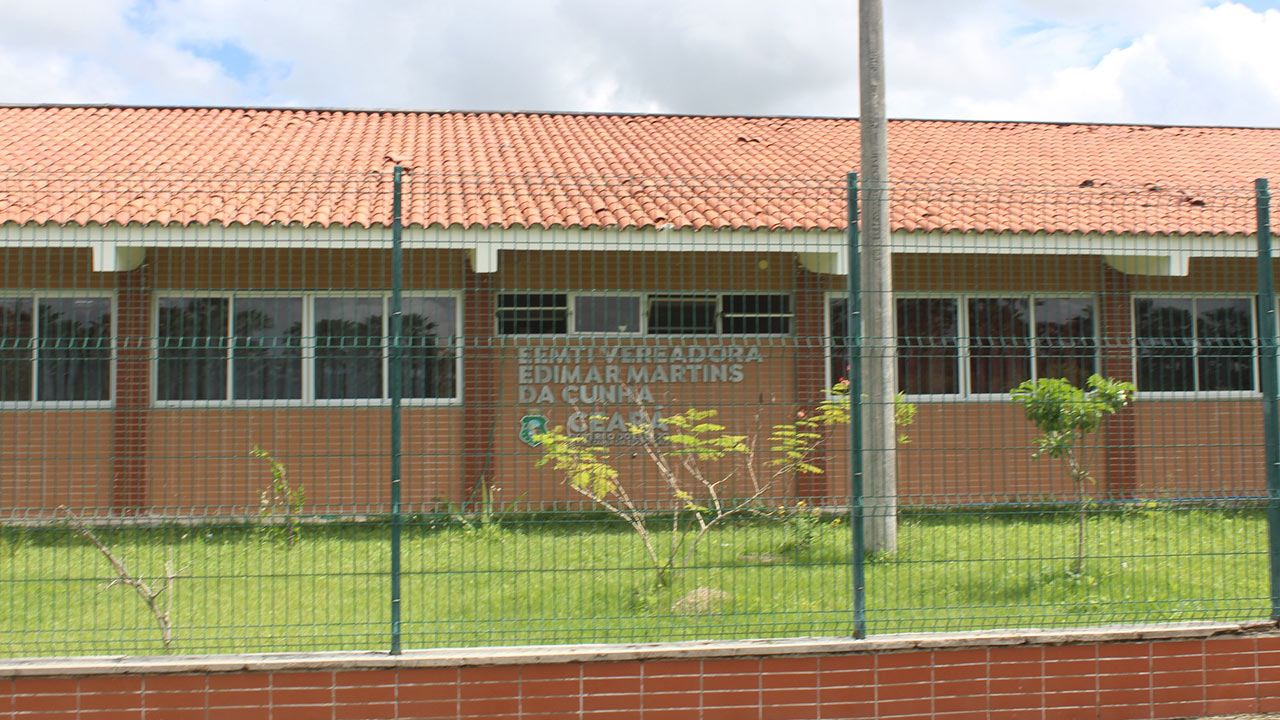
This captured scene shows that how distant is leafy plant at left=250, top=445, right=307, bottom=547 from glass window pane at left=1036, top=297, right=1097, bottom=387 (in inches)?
136

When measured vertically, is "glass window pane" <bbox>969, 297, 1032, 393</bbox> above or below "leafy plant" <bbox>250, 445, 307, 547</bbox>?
above

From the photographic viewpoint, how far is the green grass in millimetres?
4336

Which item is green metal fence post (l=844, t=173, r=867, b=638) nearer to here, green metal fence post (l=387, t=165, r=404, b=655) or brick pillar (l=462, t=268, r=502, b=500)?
brick pillar (l=462, t=268, r=502, b=500)

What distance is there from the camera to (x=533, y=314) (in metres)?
6.59

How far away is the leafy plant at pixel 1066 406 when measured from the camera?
5339 mm

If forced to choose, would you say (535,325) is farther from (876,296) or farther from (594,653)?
(594,653)

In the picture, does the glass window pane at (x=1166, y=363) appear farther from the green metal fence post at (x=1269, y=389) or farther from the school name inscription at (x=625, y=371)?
the school name inscription at (x=625, y=371)

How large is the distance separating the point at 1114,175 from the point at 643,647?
388 inches

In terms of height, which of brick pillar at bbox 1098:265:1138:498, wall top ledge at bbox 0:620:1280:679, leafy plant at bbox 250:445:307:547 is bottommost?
wall top ledge at bbox 0:620:1280:679

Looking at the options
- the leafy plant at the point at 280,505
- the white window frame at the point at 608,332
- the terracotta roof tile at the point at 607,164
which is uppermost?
the terracotta roof tile at the point at 607,164

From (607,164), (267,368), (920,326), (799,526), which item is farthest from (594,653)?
(607,164)

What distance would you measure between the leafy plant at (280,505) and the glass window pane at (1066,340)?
3449 millimetres

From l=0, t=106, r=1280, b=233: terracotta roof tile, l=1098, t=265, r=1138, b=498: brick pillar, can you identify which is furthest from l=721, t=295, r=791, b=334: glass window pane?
l=1098, t=265, r=1138, b=498: brick pillar

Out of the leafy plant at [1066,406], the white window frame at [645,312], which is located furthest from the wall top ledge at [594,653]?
the white window frame at [645,312]
